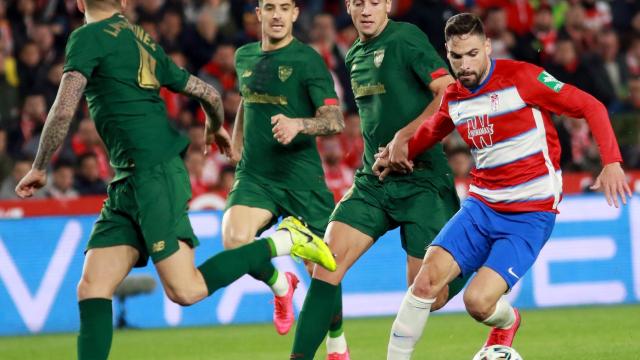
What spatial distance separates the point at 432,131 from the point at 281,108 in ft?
4.56

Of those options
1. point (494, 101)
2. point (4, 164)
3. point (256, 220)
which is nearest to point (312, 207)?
point (256, 220)

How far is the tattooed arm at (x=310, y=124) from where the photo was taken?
716 cm

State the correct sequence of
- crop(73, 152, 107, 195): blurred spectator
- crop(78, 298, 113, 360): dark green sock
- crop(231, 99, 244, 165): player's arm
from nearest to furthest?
1. crop(78, 298, 113, 360): dark green sock
2. crop(231, 99, 244, 165): player's arm
3. crop(73, 152, 107, 195): blurred spectator

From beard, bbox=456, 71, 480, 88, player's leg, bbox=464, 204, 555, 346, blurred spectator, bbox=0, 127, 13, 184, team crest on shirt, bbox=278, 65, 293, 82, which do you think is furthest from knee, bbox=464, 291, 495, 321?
blurred spectator, bbox=0, 127, 13, 184

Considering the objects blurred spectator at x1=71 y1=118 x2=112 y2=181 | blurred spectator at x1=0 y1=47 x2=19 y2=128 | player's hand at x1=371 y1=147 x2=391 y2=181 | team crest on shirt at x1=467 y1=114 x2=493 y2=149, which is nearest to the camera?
team crest on shirt at x1=467 y1=114 x2=493 y2=149

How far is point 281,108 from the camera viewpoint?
809cm

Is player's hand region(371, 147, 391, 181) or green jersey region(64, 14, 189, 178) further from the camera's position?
player's hand region(371, 147, 391, 181)

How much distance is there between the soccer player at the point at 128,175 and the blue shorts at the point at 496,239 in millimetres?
1361

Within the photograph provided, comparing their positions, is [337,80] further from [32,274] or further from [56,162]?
[32,274]

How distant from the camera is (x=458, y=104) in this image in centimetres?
689

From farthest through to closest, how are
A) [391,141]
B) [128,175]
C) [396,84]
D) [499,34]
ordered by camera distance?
[499,34] → [396,84] → [391,141] → [128,175]

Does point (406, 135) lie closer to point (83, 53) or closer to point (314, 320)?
point (314, 320)

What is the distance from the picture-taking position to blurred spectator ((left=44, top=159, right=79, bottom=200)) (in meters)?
12.6

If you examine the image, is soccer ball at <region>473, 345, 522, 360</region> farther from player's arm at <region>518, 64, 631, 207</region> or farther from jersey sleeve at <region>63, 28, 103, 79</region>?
jersey sleeve at <region>63, 28, 103, 79</region>
